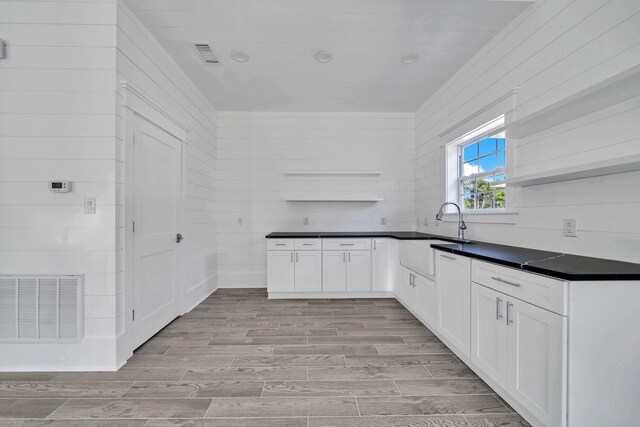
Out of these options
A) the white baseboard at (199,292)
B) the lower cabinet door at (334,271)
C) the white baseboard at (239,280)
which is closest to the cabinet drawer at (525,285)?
the lower cabinet door at (334,271)

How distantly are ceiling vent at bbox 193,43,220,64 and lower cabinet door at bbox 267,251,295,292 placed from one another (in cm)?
242

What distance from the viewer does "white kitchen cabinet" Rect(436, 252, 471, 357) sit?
7.07ft

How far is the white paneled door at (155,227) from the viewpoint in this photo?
99.9 inches

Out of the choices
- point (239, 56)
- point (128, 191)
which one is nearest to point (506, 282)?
point (128, 191)

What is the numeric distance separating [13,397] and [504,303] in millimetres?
3162

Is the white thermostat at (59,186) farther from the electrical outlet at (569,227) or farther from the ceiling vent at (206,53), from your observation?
the electrical outlet at (569,227)

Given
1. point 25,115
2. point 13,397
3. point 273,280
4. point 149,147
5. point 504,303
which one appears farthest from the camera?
point 273,280

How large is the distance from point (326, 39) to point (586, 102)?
82.8 inches

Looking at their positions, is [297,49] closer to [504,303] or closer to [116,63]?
[116,63]

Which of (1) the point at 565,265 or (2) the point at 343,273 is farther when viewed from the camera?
(2) the point at 343,273

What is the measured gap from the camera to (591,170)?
5.16 feet

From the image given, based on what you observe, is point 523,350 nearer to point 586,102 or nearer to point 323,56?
point 586,102

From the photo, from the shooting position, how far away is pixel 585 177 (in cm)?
181

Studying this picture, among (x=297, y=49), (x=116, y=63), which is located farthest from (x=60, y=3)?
(x=297, y=49)
